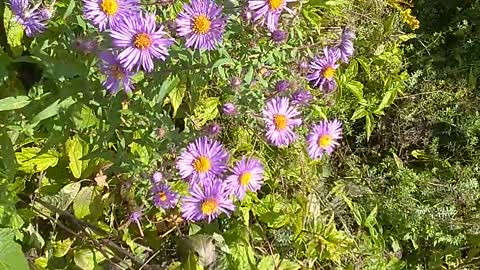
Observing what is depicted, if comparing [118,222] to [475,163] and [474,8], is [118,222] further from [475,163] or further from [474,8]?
[474,8]

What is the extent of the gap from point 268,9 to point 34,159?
0.91 meters

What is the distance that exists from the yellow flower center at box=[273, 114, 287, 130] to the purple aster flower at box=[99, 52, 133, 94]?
45 centimetres

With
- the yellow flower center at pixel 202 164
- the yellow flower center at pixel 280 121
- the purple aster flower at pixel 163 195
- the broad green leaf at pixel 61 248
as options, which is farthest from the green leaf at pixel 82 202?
the yellow flower center at pixel 280 121

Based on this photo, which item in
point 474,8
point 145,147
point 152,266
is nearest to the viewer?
point 145,147

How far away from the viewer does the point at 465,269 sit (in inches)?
111

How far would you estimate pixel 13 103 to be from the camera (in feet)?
5.51

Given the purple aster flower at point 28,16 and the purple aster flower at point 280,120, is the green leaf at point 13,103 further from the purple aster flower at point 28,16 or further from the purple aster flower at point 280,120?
the purple aster flower at point 280,120

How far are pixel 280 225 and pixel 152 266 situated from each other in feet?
1.52

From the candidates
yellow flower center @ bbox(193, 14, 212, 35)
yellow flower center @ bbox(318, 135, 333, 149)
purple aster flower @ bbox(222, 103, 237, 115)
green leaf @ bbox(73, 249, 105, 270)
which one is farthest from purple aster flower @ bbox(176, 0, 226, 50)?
green leaf @ bbox(73, 249, 105, 270)

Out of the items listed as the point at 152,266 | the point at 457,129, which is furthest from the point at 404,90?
the point at 152,266

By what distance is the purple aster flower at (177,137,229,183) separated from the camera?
1.76 metres

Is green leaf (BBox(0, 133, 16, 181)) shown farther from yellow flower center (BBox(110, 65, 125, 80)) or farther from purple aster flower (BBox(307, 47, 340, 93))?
purple aster flower (BBox(307, 47, 340, 93))

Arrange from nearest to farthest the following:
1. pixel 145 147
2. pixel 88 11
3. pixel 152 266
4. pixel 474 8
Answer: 1. pixel 88 11
2. pixel 145 147
3. pixel 152 266
4. pixel 474 8

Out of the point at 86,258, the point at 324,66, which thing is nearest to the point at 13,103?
the point at 86,258
